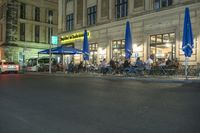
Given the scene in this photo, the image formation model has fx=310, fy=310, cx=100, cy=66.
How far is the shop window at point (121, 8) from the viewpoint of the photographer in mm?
31922

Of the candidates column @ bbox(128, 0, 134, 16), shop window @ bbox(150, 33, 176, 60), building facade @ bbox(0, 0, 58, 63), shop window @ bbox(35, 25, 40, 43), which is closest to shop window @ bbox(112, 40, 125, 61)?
column @ bbox(128, 0, 134, 16)

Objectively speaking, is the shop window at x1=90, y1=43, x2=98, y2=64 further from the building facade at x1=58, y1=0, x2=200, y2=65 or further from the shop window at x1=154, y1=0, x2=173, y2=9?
the shop window at x1=154, y1=0, x2=173, y2=9

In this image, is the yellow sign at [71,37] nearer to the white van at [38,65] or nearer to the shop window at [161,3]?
the white van at [38,65]

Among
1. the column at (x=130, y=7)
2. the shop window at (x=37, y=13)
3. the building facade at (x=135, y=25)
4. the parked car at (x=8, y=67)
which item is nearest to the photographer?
the building facade at (x=135, y=25)

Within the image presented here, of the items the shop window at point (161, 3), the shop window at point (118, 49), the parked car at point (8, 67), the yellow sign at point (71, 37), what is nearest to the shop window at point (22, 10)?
the yellow sign at point (71, 37)

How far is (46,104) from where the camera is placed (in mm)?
9000

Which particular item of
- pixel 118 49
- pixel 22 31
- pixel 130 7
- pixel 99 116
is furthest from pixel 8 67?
pixel 99 116

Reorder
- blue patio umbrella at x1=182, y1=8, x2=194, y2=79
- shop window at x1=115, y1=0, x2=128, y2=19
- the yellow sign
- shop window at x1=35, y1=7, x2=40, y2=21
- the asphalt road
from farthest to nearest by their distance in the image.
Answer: shop window at x1=35, y1=7, x2=40, y2=21
the yellow sign
shop window at x1=115, y1=0, x2=128, y2=19
blue patio umbrella at x1=182, y1=8, x2=194, y2=79
the asphalt road

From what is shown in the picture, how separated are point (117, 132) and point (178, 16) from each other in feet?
71.3

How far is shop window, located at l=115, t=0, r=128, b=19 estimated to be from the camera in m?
31.9

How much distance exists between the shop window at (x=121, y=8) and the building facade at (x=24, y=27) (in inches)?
954

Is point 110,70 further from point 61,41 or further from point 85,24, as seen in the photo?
point 61,41

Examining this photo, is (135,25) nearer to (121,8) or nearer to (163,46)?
(121,8)

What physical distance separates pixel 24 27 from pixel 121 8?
3290cm
